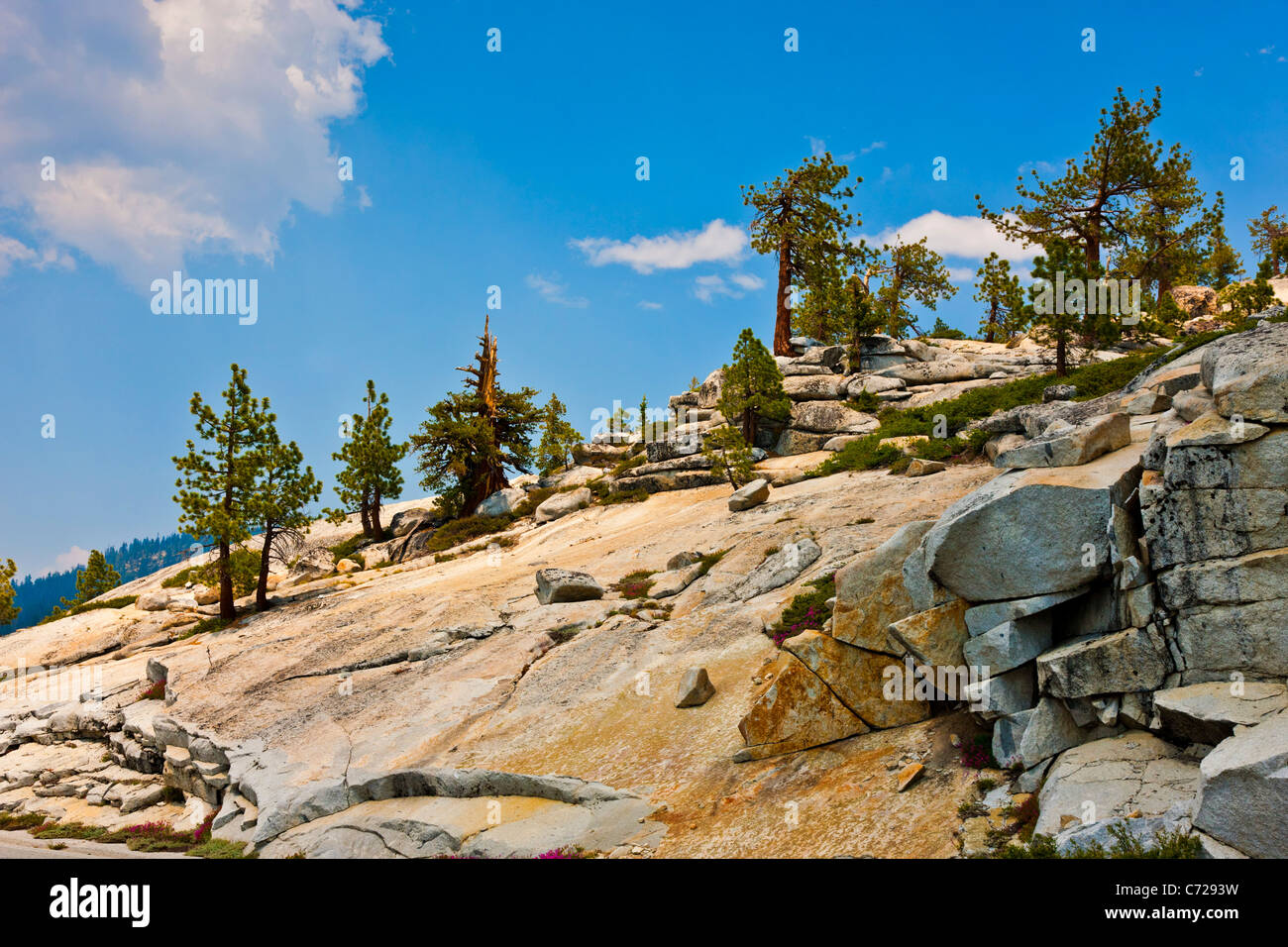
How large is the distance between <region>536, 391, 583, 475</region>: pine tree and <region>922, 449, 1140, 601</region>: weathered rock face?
47.6 m

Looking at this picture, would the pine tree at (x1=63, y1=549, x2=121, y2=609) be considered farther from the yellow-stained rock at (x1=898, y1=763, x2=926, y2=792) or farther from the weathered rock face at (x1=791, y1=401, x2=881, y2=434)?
the yellow-stained rock at (x1=898, y1=763, x2=926, y2=792)

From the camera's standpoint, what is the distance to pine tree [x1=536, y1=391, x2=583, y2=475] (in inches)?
2283

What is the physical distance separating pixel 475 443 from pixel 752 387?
22.2 metres

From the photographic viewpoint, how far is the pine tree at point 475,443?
54.8 meters

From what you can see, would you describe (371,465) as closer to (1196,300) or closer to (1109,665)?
(1109,665)

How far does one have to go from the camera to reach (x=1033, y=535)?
1112cm

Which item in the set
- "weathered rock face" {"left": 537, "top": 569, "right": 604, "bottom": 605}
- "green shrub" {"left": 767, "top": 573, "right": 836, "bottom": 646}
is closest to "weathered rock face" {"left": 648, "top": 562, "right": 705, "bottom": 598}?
"weathered rock face" {"left": 537, "top": 569, "right": 604, "bottom": 605}

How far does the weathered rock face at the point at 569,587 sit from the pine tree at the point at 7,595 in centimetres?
4815

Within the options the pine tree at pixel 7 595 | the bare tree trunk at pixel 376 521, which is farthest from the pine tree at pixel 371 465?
the pine tree at pixel 7 595

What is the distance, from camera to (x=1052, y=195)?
4916cm

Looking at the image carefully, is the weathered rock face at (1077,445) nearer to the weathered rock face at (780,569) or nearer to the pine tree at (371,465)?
the weathered rock face at (780,569)

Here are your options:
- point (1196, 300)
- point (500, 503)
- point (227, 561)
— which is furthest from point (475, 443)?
point (1196, 300)
